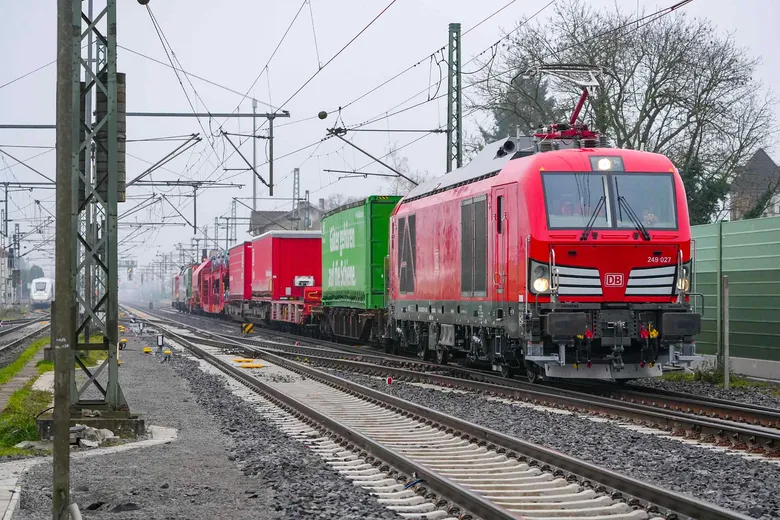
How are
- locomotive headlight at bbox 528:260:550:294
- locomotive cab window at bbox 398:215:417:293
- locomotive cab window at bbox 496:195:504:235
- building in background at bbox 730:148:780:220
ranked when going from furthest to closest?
building in background at bbox 730:148:780:220 → locomotive cab window at bbox 398:215:417:293 → locomotive cab window at bbox 496:195:504:235 → locomotive headlight at bbox 528:260:550:294

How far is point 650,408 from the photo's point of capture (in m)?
13.1

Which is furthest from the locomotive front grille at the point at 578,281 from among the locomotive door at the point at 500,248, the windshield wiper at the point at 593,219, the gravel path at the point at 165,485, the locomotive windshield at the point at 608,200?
the gravel path at the point at 165,485

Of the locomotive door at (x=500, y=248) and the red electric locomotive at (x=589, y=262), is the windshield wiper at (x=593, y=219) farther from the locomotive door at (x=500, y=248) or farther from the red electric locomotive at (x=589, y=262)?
the locomotive door at (x=500, y=248)

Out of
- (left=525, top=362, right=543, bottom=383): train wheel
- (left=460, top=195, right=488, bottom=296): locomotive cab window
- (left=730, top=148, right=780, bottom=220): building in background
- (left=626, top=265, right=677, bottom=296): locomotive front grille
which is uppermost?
(left=730, top=148, right=780, bottom=220): building in background

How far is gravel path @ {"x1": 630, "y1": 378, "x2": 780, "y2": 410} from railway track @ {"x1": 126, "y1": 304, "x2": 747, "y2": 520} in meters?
4.88

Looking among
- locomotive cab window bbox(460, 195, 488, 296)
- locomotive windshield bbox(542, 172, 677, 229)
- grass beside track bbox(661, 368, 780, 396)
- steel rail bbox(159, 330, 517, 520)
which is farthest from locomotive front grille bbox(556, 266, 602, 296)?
steel rail bbox(159, 330, 517, 520)

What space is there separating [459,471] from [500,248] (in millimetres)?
6940

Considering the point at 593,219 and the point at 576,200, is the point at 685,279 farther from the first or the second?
the point at 576,200

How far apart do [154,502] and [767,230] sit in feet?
41.8

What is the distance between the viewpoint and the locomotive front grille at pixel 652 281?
14703 mm

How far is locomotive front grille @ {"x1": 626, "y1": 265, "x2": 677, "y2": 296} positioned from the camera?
1470 cm

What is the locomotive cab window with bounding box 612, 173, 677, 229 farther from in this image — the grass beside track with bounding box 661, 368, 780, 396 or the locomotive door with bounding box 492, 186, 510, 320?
the grass beside track with bounding box 661, 368, 780, 396

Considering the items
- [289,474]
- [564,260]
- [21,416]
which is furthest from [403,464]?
[564,260]

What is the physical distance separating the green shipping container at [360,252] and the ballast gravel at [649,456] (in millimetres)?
12535
